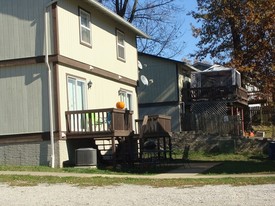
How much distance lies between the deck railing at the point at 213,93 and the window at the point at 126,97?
8.82 meters

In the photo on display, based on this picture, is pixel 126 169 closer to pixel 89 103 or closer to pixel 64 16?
pixel 89 103

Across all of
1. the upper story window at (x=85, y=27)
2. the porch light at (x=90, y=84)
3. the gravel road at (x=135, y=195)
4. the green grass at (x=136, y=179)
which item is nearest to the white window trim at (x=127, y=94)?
the porch light at (x=90, y=84)

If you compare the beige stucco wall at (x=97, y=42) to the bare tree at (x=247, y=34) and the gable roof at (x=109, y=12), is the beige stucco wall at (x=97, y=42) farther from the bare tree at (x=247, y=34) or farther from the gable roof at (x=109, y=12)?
the bare tree at (x=247, y=34)

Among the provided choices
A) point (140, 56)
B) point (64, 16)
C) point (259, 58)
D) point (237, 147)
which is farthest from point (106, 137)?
point (259, 58)

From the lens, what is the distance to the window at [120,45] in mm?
22719

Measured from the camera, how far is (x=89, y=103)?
19.5m

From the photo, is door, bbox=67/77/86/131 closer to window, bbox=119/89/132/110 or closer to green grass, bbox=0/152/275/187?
green grass, bbox=0/152/275/187

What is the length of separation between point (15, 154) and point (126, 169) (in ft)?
13.1

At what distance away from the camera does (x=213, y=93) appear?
31844 mm

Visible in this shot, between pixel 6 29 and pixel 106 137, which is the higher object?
pixel 6 29

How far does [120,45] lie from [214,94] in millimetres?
10821

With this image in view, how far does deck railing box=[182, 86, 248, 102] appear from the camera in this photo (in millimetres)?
31172

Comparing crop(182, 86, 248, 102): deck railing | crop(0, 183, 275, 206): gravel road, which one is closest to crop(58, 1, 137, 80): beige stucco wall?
crop(0, 183, 275, 206): gravel road

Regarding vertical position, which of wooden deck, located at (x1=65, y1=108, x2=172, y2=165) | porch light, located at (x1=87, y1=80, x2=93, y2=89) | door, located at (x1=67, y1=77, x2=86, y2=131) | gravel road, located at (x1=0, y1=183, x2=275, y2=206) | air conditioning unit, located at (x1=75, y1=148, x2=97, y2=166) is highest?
porch light, located at (x1=87, y1=80, x2=93, y2=89)
